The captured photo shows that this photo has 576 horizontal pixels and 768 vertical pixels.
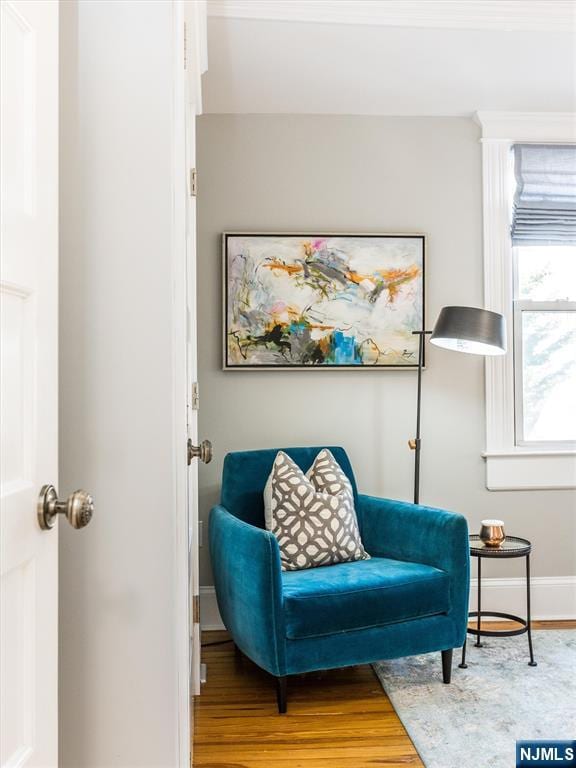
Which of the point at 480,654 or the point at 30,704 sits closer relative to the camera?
the point at 30,704

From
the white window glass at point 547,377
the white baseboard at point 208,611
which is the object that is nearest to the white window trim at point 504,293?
the white window glass at point 547,377

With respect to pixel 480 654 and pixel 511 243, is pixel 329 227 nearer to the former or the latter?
pixel 511 243

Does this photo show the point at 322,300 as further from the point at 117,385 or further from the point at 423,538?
the point at 117,385

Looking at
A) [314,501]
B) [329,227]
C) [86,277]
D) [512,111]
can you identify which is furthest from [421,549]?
[512,111]

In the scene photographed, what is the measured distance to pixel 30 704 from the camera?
96 centimetres

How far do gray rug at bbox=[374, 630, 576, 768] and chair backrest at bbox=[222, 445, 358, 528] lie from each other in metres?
0.79

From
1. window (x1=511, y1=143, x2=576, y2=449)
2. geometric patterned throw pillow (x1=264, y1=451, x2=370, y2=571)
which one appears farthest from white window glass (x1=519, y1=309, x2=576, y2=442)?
geometric patterned throw pillow (x1=264, y1=451, x2=370, y2=571)

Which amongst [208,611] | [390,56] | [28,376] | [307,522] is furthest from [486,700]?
[390,56]

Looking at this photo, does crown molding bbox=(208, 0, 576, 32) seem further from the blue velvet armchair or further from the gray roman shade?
the blue velvet armchair

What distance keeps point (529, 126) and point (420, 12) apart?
105 cm

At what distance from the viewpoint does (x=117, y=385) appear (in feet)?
4.30

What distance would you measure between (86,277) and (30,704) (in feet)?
2.38

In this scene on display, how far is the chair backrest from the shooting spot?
116 inches

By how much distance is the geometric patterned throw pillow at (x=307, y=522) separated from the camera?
8.80ft
